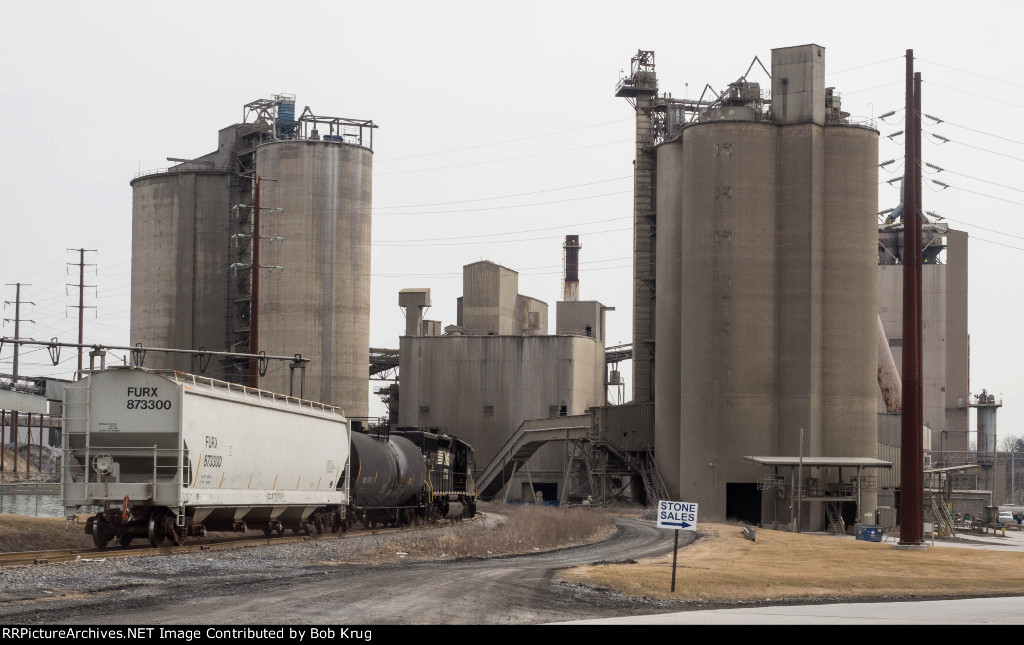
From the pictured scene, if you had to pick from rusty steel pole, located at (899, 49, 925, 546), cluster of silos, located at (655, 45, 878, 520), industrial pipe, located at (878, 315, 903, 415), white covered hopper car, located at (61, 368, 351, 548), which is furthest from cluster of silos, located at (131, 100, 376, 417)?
white covered hopper car, located at (61, 368, 351, 548)

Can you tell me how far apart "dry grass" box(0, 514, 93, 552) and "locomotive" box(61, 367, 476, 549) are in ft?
7.26

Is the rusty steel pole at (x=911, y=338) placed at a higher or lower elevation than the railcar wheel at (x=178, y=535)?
higher

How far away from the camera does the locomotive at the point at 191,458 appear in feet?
97.0

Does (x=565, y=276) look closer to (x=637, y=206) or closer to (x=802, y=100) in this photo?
(x=637, y=206)

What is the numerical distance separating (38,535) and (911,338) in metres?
29.0

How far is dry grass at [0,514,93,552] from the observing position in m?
32.0

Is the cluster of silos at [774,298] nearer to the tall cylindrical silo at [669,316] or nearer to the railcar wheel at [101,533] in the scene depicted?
the tall cylindrical silo at [669,316]

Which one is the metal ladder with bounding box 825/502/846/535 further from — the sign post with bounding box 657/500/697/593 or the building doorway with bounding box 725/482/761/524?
the sign post with bounding box 657/500/697/593

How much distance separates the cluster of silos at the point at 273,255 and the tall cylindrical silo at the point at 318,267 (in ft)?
0.22

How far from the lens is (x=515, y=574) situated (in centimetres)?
2555

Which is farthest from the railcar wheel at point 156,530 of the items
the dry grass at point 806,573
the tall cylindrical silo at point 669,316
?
Answer: the tall cylindrical silo at point 669,316

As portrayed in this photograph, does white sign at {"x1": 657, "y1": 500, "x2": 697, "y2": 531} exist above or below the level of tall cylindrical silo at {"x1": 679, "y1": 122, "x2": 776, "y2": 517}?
below

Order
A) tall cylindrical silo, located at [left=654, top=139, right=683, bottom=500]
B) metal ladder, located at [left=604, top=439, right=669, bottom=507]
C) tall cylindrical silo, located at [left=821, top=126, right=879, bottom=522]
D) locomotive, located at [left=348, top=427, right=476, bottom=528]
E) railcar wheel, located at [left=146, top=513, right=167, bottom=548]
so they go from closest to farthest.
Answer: railcar wheel, located at [left=146, top=513, right=167, bottom=548], locomotive, located at [left=348, top=427, right=476, bottom=528], tall cylindrical silo, located at [left=821, top=126, right=879, bottom=522], tall cylindrical silo, located at [left=654, top=139, right=683, bottom=500], metal ladder, located at [left=604, top=439, right=669, bottom=507]

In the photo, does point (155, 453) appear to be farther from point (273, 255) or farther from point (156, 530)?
point (273, 255)
